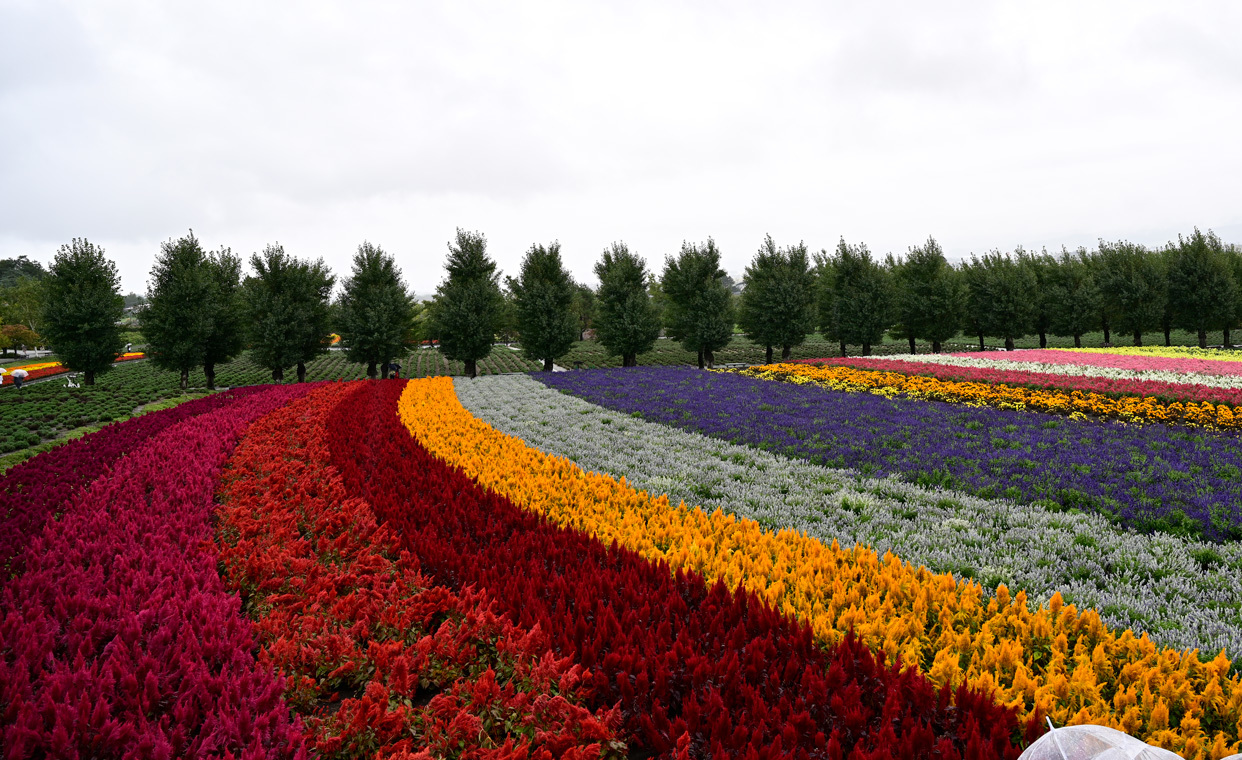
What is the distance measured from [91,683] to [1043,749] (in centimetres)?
482

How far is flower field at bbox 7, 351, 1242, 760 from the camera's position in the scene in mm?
2996

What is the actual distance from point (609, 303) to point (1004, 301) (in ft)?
99.5

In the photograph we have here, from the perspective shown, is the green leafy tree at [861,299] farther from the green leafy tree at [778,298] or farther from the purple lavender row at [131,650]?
the purple lavender row at [131,650]

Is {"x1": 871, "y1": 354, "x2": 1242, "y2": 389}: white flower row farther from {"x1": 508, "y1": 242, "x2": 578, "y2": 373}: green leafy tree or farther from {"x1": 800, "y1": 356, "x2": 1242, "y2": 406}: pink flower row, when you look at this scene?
{"x1": 508, "y1": 242, "x2": 578, "y2": 373}: green leafy tree

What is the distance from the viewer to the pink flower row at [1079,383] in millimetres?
13695

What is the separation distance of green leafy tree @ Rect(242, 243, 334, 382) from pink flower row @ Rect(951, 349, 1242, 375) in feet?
127

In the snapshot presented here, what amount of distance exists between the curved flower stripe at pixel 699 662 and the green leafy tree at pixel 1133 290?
49990 mm

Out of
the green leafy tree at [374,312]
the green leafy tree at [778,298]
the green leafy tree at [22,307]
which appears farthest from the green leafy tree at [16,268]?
the green leafy tree at [778,298]

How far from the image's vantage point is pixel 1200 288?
35.9m

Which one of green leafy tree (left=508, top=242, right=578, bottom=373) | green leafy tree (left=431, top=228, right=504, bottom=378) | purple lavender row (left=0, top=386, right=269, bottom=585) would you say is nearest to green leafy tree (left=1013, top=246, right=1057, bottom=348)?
green leafy tree (left=508, top=242, right=578, bottom=373)

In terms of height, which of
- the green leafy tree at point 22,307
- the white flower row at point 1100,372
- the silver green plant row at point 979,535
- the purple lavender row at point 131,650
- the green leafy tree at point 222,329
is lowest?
the silver green plant row at point 979,535

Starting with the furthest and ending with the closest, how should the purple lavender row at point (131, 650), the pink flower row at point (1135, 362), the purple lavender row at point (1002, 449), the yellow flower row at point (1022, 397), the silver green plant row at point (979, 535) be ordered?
the pink flower row at point (1135, 362) → the yellow flower row at point (1022, 397) → the purple lavender row at point (1002, 449) → the silver green plant row at point (979, 535) → the purple lavender row at point (131, 650)

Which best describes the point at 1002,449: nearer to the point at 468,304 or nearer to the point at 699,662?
the point at 699,662

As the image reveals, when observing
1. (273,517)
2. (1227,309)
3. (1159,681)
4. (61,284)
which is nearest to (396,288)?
(61,284)
